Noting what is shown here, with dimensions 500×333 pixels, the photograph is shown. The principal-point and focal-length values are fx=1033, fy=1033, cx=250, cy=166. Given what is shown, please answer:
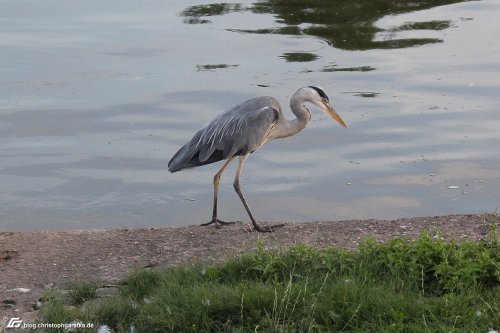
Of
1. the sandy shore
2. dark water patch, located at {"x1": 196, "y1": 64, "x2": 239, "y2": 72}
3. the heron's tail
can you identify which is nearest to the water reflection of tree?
dark water patch, located at {"x1": 196, "y1": 64, "x2": 239, "y2": 72}

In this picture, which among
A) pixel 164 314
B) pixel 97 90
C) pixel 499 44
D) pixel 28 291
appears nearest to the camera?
pixel 164 314

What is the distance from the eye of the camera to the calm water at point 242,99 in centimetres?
1029

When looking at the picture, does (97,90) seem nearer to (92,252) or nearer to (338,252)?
(92,252)

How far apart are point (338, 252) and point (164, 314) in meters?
1.28

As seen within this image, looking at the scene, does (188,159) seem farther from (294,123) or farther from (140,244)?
(294,123)

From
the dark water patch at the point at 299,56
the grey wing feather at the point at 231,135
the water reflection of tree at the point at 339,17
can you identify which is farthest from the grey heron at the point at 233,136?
the water reflection of tree at the point at 339,17

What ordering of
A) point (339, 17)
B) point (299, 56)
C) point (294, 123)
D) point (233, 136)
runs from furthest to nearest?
point (339, 17) < point (299, 56) < point (294, 123) < point (233, 136)

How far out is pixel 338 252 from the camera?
6.47 m

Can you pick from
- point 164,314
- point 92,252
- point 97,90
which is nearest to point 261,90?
point 97,90

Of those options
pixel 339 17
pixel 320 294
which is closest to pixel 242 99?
pixel 339 17

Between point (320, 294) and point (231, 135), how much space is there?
117 inches

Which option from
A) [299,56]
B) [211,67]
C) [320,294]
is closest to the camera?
[320,294]

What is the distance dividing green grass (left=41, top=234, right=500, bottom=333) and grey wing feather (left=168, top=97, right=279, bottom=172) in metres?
2.09

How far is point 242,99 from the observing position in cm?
1263
